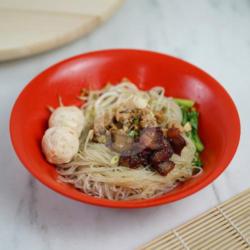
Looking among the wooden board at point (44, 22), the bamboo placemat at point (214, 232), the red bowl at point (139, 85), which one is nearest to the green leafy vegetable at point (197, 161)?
the red bowl at point (139, 85)

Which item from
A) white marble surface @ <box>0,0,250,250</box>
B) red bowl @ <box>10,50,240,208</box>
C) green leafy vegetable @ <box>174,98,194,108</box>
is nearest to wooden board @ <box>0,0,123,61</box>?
white marble surface @ <box>0,0,250,250</box>

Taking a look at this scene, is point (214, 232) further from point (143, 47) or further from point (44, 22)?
point (44, 22)

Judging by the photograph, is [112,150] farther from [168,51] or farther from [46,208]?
[168,51]

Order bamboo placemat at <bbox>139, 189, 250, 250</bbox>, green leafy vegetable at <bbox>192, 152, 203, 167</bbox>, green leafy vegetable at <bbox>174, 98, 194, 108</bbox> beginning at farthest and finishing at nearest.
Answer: green leafy vegetable at <bbox>174, 98, 194, 108</bbox>
green leafy vegetable at <bbox>192, 152, 203, 167</bbox>
bamboo placemat at <bbox>139, 189, 250, 250</bbox>

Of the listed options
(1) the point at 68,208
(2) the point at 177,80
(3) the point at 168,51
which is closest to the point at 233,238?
(1) the point at 68,208

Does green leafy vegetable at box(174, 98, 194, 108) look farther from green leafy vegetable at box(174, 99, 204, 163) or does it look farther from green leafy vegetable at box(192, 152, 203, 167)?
green leafy vegetable at box(192, 152, 203, 167)

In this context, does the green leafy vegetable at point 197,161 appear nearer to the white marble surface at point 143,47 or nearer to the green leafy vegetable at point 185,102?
the white marble surface at point 143,47
